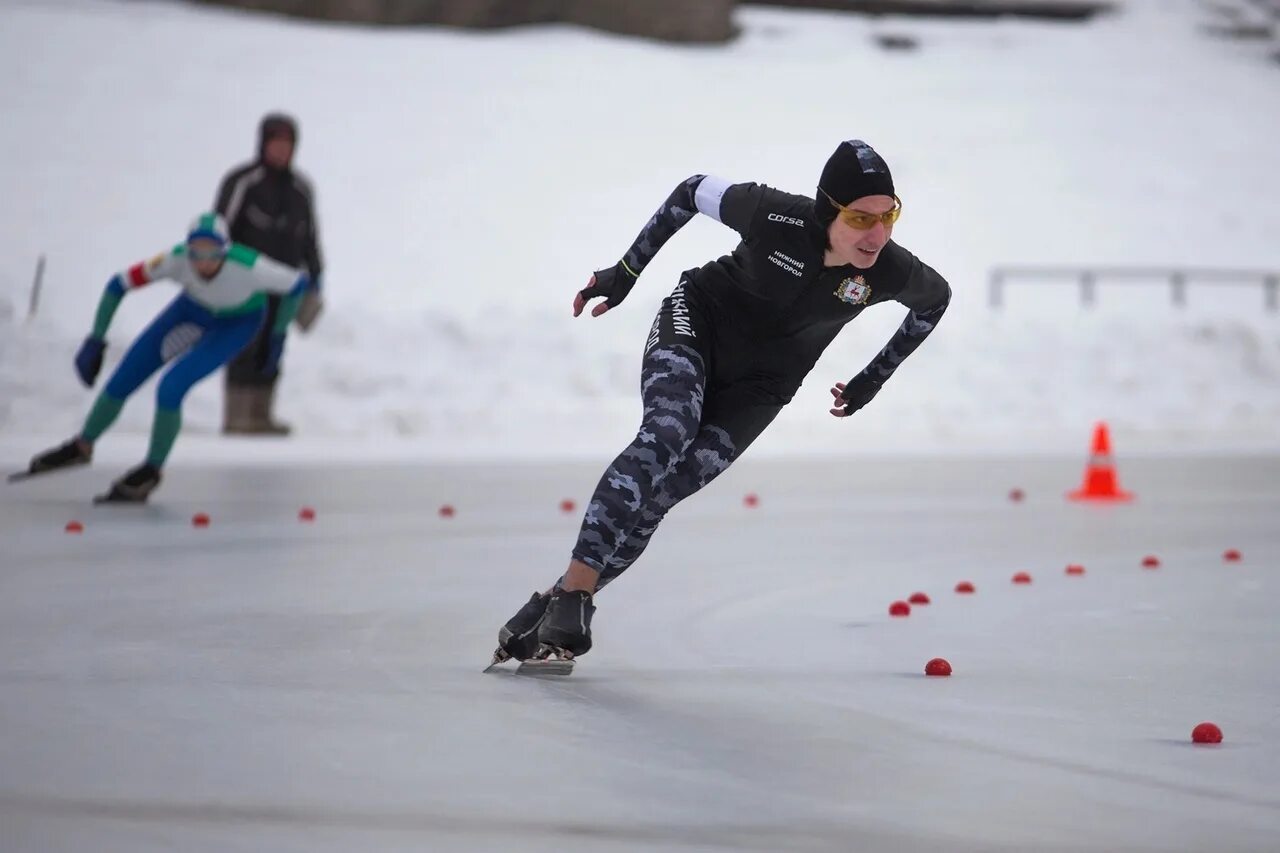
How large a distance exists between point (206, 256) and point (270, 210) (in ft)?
18.1

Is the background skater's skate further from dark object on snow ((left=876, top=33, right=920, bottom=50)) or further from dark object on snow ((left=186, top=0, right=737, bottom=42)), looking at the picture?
dark object on snow ((left=876, top=33, right=920, bottom=50))

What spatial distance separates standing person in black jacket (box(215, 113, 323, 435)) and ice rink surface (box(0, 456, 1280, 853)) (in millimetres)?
5295

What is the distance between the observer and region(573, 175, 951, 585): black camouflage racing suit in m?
5.25

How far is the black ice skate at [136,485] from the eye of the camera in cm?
984

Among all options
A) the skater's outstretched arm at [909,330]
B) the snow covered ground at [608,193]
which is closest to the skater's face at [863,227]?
the skater's outstretched arm at [909,330]

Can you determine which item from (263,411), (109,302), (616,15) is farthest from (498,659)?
(616,15)

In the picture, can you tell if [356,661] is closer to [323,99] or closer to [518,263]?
[518,263]

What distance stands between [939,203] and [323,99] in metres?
8.99

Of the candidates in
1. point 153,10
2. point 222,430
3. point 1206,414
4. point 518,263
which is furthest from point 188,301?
point 153,10

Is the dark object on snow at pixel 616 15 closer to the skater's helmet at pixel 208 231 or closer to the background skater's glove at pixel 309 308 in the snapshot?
the background skater's glove at pixel 309 308

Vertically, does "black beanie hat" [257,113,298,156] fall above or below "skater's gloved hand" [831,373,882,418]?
above

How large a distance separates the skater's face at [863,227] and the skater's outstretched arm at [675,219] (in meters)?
0.29

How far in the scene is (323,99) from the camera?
27109mm

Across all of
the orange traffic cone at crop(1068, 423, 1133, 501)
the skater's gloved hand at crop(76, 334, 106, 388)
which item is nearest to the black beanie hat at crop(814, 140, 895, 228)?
the skater's gloved hand at crop(76, 334, 106, 388)
